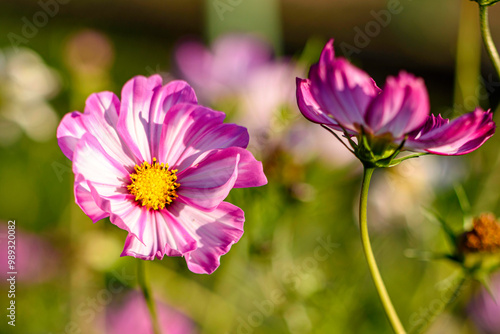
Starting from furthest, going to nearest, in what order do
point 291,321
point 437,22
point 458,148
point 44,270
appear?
point 437,22 < point 44,270 < point 291,321 < point 458,148

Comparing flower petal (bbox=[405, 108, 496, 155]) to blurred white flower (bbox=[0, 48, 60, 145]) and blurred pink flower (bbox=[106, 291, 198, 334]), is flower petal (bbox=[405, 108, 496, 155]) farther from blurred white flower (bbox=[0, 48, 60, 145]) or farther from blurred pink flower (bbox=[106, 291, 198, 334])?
blurred white flower (bbox=[0, 48, 60, 145])

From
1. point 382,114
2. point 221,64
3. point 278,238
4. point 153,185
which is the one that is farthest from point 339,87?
point 221,64

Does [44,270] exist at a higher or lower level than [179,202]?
lower

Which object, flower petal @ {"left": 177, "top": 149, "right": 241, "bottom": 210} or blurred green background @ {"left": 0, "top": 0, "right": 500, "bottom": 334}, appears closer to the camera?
flower petal @ {"left": 177, "top": 149, "right": 241, "bottom": 210}

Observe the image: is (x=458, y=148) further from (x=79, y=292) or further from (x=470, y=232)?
(x=79, y=292)

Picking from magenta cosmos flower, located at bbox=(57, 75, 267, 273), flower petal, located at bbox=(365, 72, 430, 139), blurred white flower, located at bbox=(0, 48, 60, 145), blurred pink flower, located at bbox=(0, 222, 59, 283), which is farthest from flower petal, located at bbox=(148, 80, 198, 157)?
blurred white flower, located at bbox=(0, 48, 60, 145)

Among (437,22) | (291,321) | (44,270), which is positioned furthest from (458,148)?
(437,22)
